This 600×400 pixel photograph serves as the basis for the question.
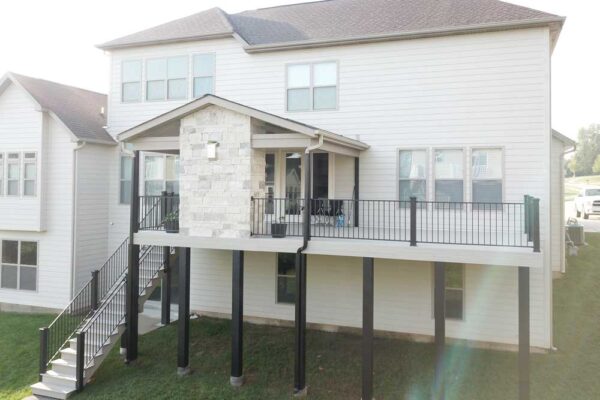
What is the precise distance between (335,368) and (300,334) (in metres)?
1.63

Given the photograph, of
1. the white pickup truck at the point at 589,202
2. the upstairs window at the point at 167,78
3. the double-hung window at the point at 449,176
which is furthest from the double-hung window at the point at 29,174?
the white pickup truck at the point at 589,202

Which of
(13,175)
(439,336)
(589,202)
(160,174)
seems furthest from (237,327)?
(589,202)

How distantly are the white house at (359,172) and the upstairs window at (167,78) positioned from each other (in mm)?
47

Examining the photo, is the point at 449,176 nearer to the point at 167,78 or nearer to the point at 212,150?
the point at 212,150

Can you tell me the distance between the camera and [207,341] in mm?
11414

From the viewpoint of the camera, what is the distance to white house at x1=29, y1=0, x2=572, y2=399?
9.26 m

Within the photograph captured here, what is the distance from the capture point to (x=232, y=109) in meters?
9.45

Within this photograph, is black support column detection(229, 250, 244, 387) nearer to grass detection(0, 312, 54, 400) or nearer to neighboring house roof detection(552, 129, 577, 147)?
grass detection(0, 312, 54, 400)

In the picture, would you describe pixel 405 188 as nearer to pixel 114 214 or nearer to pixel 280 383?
pixel 280 383

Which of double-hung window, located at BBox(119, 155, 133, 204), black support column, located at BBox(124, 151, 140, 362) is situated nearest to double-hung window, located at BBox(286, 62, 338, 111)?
black support column, located at BBox(124, 151, 140, 362)

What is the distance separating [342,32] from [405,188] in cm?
489

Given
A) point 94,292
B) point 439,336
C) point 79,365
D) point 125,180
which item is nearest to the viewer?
point 439,336

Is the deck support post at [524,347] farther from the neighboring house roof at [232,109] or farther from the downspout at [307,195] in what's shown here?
the neighboring house roof at [232,109]

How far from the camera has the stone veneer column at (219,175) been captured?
9.56 meters
